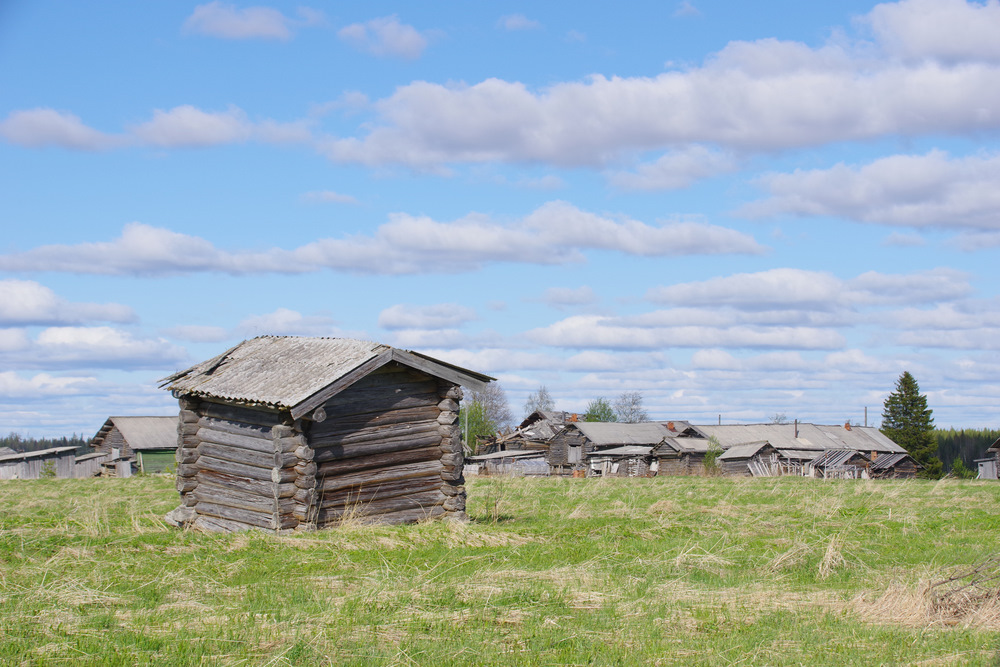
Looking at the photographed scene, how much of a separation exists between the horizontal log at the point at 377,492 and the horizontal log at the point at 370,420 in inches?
45.5

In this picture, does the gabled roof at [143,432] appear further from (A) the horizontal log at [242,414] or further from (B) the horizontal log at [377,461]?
(B) the horizontal log at [377,461]

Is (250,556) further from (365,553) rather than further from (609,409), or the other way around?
(609,409)

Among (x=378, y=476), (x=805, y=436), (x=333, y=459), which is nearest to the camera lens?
(x=333, y=459)

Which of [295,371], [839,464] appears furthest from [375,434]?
[839,464]

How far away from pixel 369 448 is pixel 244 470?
2515mm

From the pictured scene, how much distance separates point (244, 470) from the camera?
695 inches

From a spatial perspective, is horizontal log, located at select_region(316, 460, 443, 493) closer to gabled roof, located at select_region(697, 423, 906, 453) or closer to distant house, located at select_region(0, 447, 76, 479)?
distant house, located at select_region(0, 447, 76, 479)

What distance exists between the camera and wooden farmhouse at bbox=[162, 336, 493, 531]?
16531mm

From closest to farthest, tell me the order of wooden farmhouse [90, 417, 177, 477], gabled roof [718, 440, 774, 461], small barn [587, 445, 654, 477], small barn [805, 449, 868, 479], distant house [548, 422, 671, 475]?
1. wooden farmhouse [90, 417, 177, 477]
2. small barn [805, 449, 868, 479]
3. gabled roof [718, 440, 774, 461]
4. small barn [587, 445, 654, 477]
5. distant house [548, 422, 671, 475]

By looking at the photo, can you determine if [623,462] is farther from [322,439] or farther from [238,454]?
[322,439]

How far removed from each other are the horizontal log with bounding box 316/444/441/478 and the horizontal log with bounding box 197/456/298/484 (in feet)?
1.96

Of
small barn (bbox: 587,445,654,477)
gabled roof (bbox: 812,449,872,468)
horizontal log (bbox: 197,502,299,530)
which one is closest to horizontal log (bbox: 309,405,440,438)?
horizontal log (bbox: 197,502,299,530)

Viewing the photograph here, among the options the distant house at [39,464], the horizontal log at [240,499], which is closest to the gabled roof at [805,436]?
the distant house at [39,464]

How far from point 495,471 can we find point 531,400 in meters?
44.9
